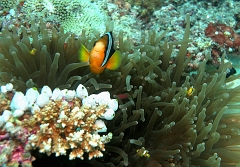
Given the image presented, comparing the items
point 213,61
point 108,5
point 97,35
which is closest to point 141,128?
point 97,35

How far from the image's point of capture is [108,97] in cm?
171

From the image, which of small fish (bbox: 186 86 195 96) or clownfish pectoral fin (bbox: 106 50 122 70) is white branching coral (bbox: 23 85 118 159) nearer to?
clownfish pectoral fin (bbox: 106 50 122 70)

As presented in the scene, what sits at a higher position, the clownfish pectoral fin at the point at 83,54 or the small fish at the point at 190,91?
the clownfish pectoral fin at the point at 83,54

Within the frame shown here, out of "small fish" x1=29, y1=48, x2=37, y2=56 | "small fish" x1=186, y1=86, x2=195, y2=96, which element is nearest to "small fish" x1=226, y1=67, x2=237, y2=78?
"small fish" x1=186, y1=86, x2=195, y2=96

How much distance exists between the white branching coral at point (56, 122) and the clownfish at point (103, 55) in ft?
1.59

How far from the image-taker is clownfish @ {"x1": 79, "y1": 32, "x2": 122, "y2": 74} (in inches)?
79.7

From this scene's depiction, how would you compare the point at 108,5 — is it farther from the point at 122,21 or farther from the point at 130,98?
the point at 130,98

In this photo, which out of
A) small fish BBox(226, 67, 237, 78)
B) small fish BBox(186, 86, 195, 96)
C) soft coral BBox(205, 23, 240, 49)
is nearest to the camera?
small fish BBox(186, 86, 195, 96)

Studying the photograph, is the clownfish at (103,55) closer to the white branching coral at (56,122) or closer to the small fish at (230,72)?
the white branching coral at (56,122)

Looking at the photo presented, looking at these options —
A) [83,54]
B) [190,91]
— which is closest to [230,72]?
[190,91]

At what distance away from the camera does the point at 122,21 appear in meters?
3.13

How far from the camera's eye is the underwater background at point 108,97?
1479 mm

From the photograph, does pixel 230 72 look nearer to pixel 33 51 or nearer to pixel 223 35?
pixel 223 35

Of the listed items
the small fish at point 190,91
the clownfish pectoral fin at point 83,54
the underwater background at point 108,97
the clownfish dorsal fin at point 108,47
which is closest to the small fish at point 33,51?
the underwater background at point 108,97
